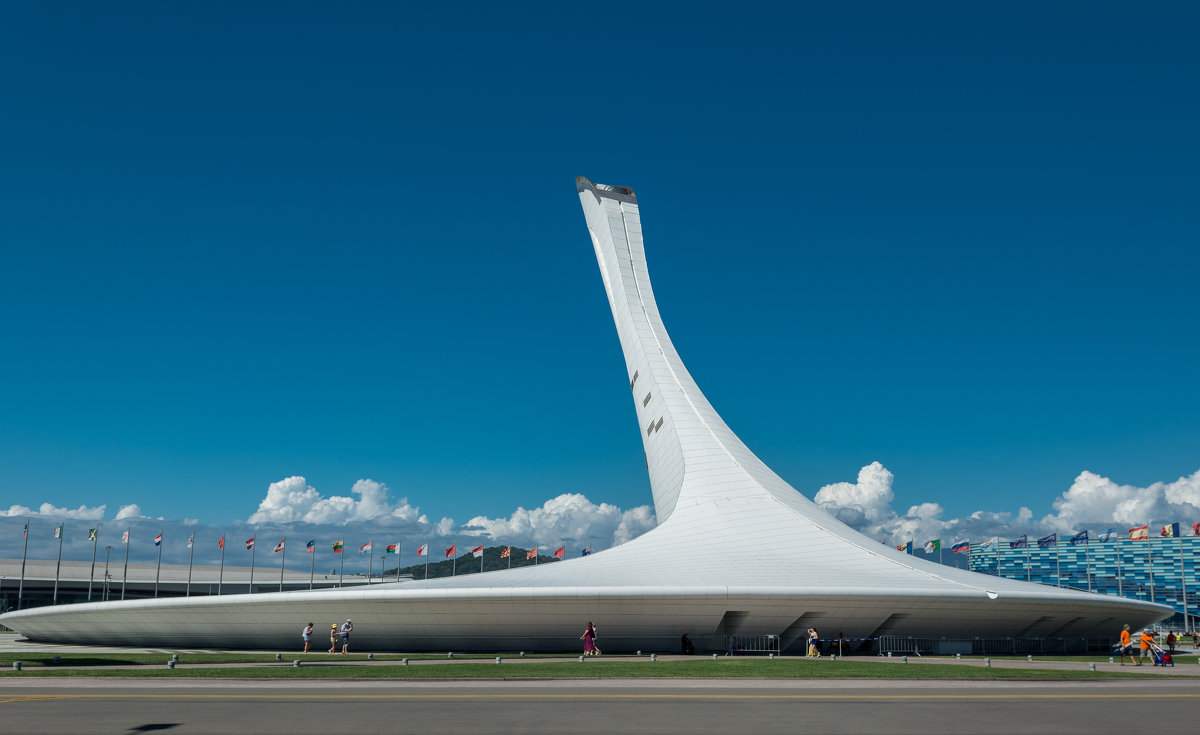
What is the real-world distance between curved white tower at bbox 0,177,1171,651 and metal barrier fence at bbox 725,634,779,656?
202mm

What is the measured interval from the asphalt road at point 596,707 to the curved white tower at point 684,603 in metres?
7.26

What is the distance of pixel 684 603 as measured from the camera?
20953mm

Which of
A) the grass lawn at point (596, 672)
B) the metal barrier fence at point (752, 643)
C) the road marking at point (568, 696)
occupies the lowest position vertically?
the metal barrier fence at point (752, 643)

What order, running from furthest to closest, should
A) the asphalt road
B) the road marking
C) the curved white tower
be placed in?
the curved white tower → the road marking → the asphalt road

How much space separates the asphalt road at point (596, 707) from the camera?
8680 mm

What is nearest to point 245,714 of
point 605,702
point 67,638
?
point 605,702

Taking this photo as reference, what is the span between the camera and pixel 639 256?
133 feet

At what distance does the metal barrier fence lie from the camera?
22569 mm

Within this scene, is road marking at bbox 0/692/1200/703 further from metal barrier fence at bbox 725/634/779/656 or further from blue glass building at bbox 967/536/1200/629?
blue glass building at bbox 967/536/1200/629

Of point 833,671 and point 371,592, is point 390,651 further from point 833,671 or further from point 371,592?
point 833,671

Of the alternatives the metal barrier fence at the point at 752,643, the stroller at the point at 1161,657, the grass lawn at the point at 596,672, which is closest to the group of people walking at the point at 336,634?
the grass lawn at the point at 596,672

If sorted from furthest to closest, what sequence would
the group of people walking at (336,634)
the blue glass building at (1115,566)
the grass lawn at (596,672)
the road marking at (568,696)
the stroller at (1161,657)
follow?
the blue glass building at (1115,566), the group of people walking at (336,634), the stroller at (1161,657), the grass lawn at (596,672), the road marking at (568,696)

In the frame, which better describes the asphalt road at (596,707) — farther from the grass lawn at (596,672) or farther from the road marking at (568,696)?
the grass lawn at (596,672)

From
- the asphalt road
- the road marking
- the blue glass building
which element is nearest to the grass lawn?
the asphalt road
